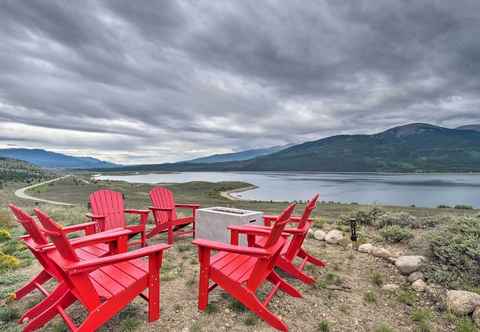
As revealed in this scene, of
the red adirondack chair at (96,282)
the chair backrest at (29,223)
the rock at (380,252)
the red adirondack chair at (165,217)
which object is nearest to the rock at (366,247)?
the rock at (380,252)

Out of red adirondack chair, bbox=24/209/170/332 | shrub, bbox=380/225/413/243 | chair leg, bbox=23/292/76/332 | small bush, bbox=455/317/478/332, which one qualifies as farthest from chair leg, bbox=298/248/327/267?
chair leg, bbox=23/292/76/332

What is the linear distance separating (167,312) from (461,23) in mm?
12434

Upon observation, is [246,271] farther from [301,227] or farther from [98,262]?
[98,262]

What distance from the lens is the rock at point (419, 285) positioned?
299cm

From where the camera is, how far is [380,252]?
405 cm

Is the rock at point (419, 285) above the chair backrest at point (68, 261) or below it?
below

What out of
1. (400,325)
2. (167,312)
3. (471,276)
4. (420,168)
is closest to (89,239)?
(167,312)

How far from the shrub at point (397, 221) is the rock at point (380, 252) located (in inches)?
80.2

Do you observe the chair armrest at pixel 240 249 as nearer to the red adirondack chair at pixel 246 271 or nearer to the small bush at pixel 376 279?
the red adirondack chair at pixel 246 271

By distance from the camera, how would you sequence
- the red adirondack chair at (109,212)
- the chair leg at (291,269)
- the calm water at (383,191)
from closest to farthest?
the chair leg at (291,269), the red adirondack chair at (109,212), the calm water at (383,191)

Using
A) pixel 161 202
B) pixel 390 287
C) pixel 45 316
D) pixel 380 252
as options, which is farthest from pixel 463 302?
pixel 161 202

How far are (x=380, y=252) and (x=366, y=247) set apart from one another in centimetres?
27

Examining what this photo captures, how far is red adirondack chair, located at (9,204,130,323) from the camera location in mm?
2141

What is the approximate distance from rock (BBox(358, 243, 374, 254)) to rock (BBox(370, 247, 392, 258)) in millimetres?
57
